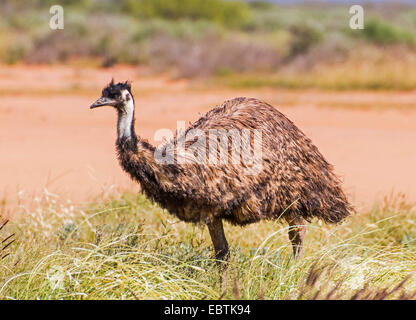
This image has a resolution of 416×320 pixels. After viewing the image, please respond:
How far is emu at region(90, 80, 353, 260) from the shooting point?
462 cm

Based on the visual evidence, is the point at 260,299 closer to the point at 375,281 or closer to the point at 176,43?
the point at 375,281

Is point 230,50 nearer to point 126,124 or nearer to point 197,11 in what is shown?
point 197,11

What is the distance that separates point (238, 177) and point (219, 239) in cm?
50

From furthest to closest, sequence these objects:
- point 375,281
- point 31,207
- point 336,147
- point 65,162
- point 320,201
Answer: point 336,147, point 65,162, point 31,207, point 320,201, point 375,281

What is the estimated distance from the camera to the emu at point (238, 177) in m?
4.62

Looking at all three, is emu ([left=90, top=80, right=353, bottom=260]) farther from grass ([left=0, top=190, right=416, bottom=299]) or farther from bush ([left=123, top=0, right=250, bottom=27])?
bush ([left=123, top=0, right=250, bottom=27])

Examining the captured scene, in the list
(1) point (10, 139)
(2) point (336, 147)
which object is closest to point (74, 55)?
(1) point (10, 139)

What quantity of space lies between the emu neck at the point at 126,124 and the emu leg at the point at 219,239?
2.69 ft

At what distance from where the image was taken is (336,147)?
38.6 feet

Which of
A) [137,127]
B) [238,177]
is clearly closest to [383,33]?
[137,127]

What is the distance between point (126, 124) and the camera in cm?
459

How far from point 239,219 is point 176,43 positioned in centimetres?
1931

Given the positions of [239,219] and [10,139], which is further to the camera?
A: [10,139]

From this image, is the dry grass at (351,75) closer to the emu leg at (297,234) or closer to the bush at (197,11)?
the emu leg at (297,234)
